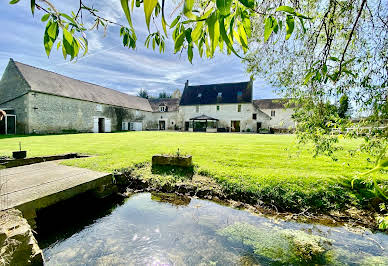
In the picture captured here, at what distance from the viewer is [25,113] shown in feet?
59.1

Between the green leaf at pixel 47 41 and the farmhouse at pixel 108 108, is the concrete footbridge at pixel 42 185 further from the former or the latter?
the farmhouse at pixel 108 108

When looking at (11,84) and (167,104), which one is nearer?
(11,84)

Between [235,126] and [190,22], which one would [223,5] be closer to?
[190,22]

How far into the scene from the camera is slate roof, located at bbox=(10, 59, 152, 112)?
19.2m

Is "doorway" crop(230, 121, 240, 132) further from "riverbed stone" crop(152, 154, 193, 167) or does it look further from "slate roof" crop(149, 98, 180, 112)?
"riverbed stone" crop(152, 154, 193, 167)

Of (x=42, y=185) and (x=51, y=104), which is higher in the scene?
(x=51, y=104)

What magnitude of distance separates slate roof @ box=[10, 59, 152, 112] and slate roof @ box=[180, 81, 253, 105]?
35.2ft

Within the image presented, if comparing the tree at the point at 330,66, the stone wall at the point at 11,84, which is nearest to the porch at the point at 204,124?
the stone wall at the point at 11,84

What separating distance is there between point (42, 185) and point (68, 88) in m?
24.4

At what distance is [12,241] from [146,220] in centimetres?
179

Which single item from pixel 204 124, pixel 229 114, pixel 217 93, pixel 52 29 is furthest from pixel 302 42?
pixel 217 93

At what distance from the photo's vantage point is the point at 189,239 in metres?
2.72

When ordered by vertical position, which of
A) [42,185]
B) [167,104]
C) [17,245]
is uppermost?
[167,104]

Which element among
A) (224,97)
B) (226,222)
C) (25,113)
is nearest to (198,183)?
(226,222)
